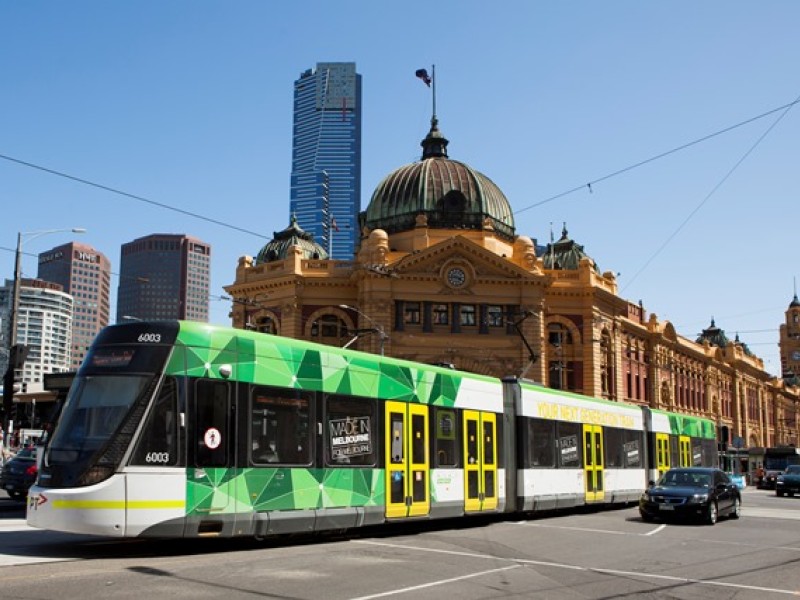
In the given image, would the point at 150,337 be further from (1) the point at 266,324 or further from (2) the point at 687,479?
(1) the point at 266,324

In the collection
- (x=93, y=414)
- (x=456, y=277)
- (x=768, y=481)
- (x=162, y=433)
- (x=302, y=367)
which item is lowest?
(x=768, y=481)

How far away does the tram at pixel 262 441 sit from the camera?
1226 cm

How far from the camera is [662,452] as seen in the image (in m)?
29.8

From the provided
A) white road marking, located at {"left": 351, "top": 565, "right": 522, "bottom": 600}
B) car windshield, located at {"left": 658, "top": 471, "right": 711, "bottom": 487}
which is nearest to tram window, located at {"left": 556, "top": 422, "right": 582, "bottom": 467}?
car windshield, located at {"left": 658, "top": 471, "right": 711, "bottom": 487}

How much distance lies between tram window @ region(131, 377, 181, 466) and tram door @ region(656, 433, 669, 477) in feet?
67.0

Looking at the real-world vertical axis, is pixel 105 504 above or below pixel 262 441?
below

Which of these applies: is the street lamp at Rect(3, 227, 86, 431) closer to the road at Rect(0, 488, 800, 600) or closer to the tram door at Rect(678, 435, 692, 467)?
the road at Rect(0, 488, 800, 600)

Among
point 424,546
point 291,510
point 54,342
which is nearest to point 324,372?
point 291,510

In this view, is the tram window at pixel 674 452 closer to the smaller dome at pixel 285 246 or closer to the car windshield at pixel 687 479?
the car windshield at pixel 687 479

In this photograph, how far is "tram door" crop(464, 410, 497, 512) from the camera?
736 inches

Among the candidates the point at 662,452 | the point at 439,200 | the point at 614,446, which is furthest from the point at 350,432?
the point at 439,200

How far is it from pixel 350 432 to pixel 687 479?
10.4 metres

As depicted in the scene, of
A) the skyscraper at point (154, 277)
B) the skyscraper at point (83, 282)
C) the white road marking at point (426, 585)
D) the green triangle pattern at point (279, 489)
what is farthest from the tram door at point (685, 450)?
the skyscraper at point (154, 277)

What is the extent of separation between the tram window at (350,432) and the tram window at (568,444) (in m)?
7.99
